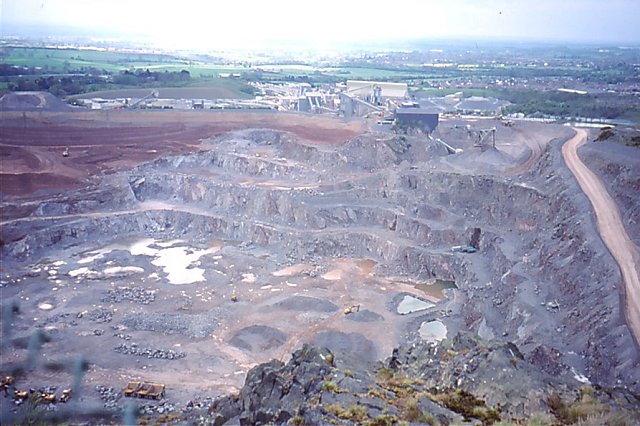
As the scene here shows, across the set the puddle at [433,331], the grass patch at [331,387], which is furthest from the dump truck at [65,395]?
the puddle at [433,331]

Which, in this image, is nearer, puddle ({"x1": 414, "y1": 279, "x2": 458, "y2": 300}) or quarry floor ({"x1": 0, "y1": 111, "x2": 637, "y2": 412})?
quarry floor ({"x1": 0, "y1": 111, "x2": 637, "y2": 412})

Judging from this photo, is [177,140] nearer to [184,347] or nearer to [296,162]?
[296,162]

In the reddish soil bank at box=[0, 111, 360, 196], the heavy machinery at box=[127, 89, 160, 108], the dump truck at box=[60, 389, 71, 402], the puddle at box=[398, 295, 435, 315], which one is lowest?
the puddle at box=[398, 295, 435, 315]

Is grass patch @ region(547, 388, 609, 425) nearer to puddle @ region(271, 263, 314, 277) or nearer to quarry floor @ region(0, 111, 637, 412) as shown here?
quarry floor @ region(0, 111, 637, 412)

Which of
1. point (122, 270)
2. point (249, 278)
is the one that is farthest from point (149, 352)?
point (122, 270)

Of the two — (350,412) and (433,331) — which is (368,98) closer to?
(433,331)

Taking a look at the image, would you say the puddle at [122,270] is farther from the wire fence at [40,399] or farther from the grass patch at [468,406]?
the grass patch at [468,406]

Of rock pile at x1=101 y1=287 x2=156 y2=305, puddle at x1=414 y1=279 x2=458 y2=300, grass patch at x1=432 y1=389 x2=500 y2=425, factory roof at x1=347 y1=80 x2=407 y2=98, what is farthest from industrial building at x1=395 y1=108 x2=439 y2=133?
grass patch at x1=432 y1=389 x2=500 y2=425
